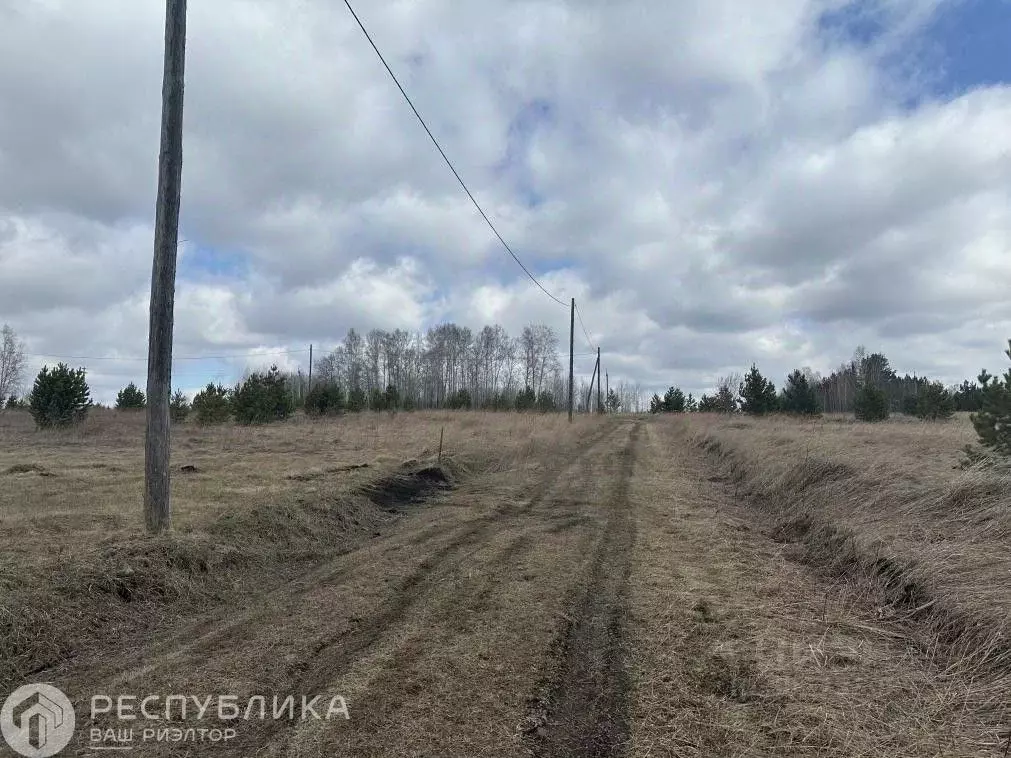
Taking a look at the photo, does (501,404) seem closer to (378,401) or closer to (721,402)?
(378,401)

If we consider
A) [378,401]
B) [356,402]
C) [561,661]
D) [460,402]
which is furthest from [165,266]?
[460,402]

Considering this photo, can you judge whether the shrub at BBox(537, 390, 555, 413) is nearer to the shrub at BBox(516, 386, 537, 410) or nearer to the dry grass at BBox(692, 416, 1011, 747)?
the shrub at BBox(516, 386, 537, 410)

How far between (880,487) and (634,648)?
586cm

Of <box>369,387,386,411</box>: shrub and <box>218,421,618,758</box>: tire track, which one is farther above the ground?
<box>369,387,386,411</box>: shrub

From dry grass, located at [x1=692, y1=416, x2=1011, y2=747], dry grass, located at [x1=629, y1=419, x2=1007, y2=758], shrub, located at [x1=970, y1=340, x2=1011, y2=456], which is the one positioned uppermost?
shrub, located at [x1=970, y1=340, x2=1011, y2=456]

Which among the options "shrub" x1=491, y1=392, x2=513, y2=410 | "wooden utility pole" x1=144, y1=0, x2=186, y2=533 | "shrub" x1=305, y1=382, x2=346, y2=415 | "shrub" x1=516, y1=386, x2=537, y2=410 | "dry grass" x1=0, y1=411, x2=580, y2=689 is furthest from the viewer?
"shrub" x1=491, y1=392, x2=513, y2=410

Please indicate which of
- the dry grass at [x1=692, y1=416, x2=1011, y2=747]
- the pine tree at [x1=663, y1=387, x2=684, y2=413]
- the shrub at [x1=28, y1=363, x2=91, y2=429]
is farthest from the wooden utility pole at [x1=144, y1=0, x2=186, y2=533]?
the pine tree at [x1=663, y1=387, x2=684, y2=413]

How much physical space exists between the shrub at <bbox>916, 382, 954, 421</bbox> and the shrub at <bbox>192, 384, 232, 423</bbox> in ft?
128

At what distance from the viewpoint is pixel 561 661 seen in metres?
4.06

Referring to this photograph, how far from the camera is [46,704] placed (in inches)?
138

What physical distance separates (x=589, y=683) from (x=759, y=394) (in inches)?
1634

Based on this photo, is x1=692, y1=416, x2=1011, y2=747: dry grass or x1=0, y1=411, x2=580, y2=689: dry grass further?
x1=0, y1=411, x2=580, y2=689: dry grass

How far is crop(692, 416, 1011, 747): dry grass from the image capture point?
4039 millimetres

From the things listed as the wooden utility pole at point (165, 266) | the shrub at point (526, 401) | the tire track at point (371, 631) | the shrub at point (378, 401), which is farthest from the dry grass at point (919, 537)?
the shrub at point (526, 401)
